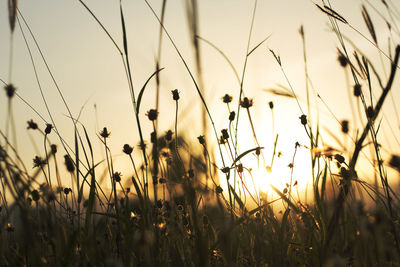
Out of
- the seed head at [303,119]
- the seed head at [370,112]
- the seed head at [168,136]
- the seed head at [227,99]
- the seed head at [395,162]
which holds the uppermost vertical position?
the seed head at [227,99]

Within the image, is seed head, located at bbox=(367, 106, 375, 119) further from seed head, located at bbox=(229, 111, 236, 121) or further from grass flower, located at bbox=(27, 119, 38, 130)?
grass flower, located at bbox=(27, 119, 38, 130)

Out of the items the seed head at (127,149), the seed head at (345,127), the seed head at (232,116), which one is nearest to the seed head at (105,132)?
the seed head at (127,149)

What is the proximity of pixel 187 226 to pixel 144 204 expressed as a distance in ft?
2.10

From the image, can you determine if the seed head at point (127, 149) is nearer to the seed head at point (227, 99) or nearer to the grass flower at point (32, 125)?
the grass flower at point (32, 125)

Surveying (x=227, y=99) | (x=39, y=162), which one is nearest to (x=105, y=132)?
(x=39, y=162)

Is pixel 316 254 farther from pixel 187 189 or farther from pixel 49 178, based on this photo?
pixel 49 178

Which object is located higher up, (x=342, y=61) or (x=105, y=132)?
(x=105, y=132)

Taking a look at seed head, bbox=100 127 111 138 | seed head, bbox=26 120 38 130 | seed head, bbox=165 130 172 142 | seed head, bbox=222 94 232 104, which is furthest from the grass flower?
seed head, bbox=222 94 232 104

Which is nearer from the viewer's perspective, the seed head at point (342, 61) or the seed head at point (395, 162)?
the seed head at point (395, 162)

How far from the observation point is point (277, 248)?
171 centimetres

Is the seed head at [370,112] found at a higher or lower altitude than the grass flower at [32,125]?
lower

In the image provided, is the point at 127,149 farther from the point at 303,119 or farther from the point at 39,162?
the point at 303,119

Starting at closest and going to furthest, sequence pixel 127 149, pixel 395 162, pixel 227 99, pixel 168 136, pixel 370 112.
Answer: pixel 395 162
pixel 370 112
pixel 127 149
pixel 168 136
pixel 227 99

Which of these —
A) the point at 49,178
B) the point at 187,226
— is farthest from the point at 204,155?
the point at 49,178
